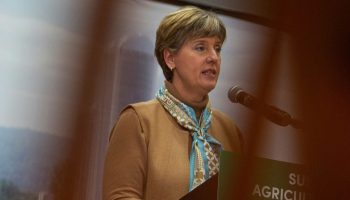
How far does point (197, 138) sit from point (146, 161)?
0.06m

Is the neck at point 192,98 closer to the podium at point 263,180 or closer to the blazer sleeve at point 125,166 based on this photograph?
the blazer sleeve at point 125,166

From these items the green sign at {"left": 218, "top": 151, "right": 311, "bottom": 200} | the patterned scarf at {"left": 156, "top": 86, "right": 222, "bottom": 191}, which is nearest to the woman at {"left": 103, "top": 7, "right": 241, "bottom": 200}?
the patterned scarf at {"left": 156, "top": 86, "right": 222, "bottom": 191}

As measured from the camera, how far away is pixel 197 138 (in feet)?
1.77

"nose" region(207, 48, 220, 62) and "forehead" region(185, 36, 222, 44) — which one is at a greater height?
"forehead" region(185, 36, 222, 44)

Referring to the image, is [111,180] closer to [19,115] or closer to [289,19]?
[19,115]

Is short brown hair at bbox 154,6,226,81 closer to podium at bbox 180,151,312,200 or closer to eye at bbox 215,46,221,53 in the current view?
eye at bbox 215,46,221,53

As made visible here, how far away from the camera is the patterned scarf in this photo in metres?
0.52

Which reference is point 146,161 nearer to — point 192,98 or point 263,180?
point 192,98

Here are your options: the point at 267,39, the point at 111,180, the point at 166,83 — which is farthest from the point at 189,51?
the point at 267,39

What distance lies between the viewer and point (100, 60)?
0.10m

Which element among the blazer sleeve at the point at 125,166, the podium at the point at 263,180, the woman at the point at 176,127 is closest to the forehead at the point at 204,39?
the woman at the point at 176,127

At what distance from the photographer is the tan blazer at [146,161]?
1.64 feet

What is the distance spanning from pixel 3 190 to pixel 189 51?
237mm

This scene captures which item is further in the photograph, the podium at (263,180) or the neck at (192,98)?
the neck at (192,98)
